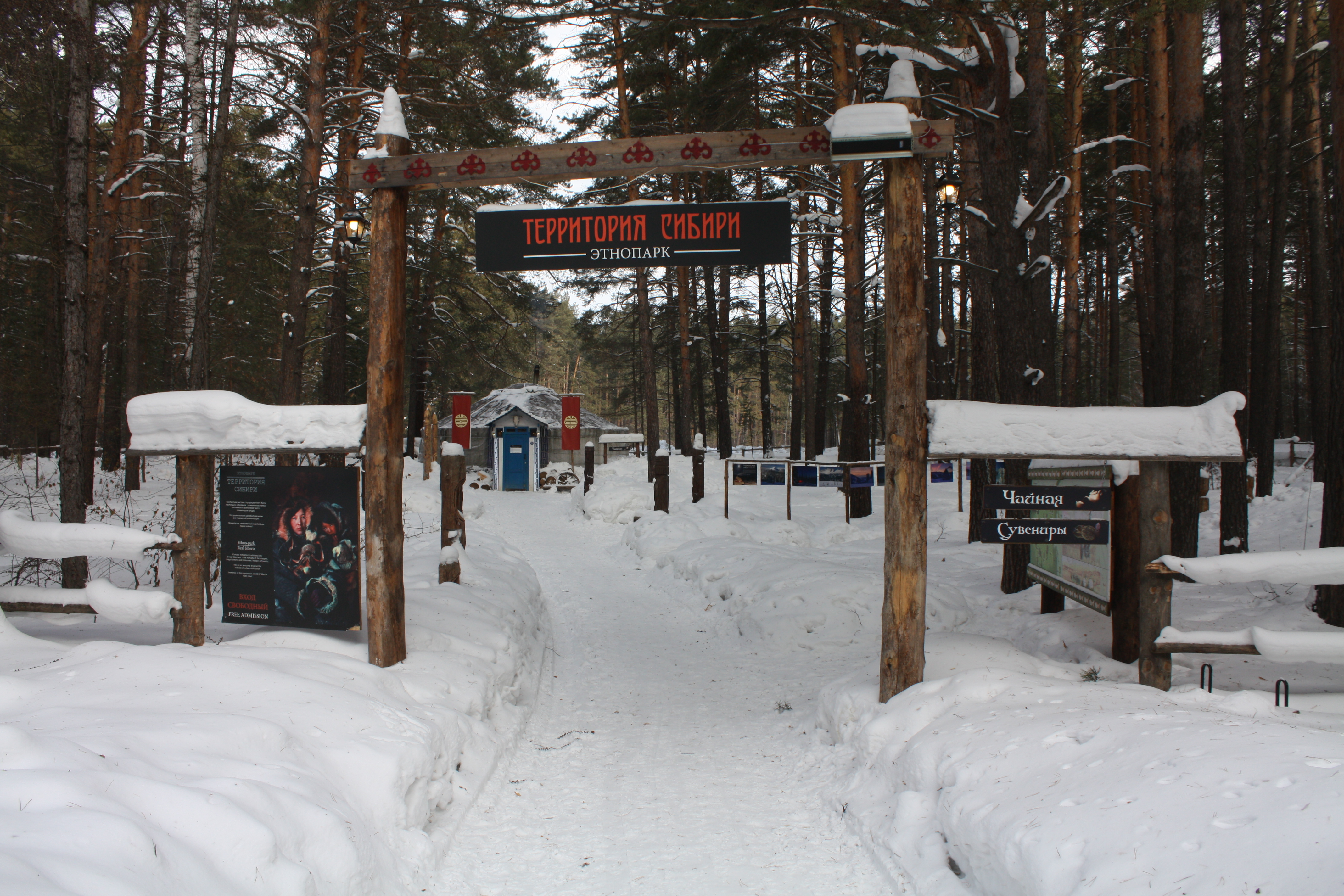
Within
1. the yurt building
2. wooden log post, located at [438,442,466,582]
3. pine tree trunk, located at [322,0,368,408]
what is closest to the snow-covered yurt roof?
the yurt building

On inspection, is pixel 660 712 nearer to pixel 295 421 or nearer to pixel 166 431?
pixel 295 421

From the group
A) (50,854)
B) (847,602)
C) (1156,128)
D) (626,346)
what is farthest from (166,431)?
(626,346)

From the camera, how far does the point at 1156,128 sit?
1202cm

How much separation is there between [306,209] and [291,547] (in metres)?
8.48

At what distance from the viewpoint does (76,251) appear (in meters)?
6.85

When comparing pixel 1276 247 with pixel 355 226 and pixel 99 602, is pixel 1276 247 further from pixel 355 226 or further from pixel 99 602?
pixel 99 602

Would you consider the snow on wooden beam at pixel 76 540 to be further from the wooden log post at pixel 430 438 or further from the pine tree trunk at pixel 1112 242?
the wooden log post at pixel 430 438

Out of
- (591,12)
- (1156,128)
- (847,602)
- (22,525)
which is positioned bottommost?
(847,602)

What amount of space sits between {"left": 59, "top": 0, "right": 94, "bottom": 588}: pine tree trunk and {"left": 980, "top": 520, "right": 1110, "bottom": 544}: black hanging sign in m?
7.99

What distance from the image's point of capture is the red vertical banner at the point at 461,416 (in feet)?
80.4

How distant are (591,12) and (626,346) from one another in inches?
1091

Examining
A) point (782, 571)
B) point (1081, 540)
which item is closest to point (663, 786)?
point (1081, 540)

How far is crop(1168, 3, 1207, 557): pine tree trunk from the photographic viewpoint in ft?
25.7

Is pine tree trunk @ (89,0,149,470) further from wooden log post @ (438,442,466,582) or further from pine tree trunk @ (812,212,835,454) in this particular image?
pine tree trunk @ (812,212,835,454)
